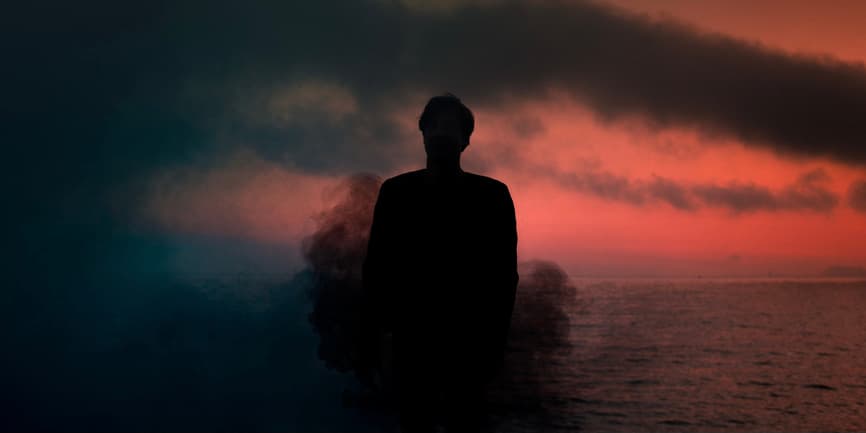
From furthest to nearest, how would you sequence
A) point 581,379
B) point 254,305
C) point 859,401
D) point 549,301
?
point 549,301 → point 254,305 → point 581,379 → point 859,401

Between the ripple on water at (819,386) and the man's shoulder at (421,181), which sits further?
the ripple on water at (819,386)

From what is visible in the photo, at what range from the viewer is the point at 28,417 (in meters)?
75.3

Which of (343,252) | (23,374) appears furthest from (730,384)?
(23,374)

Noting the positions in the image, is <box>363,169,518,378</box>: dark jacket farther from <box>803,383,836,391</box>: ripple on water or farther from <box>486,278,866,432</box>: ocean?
<box>803,383,836,391</box>: ripple on water

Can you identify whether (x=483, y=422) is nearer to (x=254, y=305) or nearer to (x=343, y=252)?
(x=343, y=252)

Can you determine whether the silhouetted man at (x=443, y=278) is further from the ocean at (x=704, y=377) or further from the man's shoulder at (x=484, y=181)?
the ocean at (x=704, y=377)

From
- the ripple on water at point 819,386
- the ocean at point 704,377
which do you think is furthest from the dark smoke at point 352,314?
the ripple on water at point 819,386

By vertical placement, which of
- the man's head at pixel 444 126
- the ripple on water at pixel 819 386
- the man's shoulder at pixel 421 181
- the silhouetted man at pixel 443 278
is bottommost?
the ripple on water at pixel 819 386

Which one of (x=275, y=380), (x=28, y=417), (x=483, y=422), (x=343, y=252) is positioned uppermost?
(x=343, y=252)

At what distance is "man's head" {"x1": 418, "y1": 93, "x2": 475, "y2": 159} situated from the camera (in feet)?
7.13

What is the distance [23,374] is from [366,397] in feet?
191

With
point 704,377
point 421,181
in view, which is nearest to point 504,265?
point 421,181

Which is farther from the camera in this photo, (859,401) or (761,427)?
(859,401)

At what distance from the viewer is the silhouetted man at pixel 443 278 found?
2154mm
